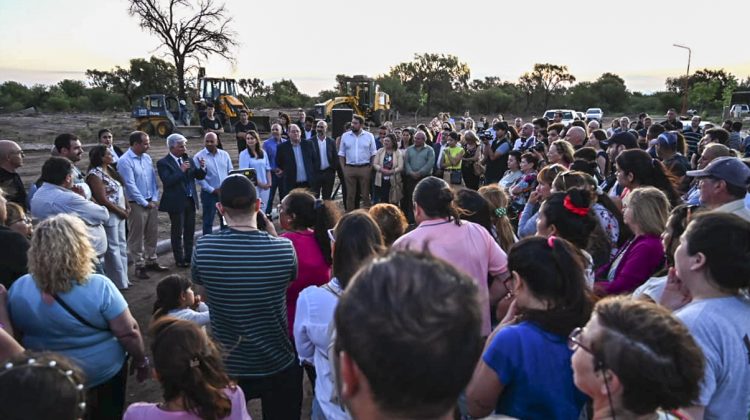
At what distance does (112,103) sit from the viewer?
46219 millimetres

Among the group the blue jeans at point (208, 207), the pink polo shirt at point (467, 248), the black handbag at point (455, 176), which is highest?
the pink polo shirt at point (467, 248)

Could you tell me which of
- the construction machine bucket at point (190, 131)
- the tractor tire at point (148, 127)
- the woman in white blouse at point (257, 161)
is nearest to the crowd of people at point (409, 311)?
the woman in white blouse at point (257, 161)

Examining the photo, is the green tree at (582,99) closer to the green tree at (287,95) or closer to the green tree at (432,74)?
the green tree at (432,74)

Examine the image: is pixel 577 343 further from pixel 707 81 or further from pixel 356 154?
pixel 707 81

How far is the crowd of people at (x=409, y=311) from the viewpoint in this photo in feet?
3.42

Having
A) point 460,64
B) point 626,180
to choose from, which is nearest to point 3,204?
point 626,180

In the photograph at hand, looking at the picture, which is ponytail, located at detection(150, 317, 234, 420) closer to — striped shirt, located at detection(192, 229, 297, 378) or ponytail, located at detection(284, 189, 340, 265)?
striped shirt, located at detection(192, 229, 297, 378)

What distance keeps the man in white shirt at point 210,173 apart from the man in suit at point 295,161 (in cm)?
143

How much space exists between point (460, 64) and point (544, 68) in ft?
34.5

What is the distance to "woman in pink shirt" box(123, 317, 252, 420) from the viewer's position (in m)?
2.08

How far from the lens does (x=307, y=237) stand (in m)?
3.24

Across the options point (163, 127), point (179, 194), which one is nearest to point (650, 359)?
point (179, 194)

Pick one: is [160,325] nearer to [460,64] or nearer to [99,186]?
[99,186]

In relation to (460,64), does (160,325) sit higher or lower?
lower
